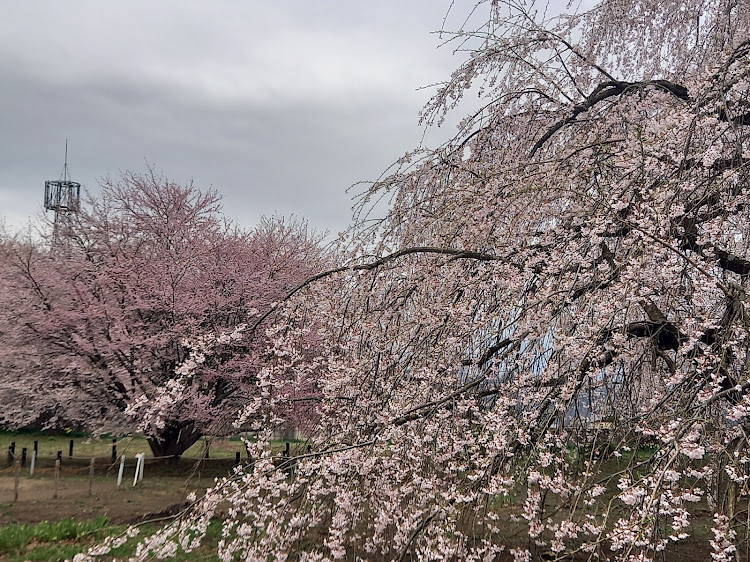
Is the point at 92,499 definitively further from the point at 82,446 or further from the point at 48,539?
the point at 82,446

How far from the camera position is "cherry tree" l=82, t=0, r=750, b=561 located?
83.4 inches

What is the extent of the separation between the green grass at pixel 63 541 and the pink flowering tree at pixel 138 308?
3150mm

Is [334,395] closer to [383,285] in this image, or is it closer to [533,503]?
[383,285]

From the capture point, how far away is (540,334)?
237cm

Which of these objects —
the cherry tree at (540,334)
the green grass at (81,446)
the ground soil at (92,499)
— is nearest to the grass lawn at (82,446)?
the green grass at (81,446)

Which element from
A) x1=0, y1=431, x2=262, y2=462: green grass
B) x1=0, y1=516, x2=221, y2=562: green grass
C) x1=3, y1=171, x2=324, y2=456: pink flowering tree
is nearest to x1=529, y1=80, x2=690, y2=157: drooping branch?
x1=0, y1=516, x2=221, y2=562: green grass

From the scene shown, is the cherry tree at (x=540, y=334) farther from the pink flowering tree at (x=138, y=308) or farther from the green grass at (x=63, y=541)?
the pink flowering tree at (x=138, y=308)

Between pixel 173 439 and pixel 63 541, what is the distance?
17.3 feet

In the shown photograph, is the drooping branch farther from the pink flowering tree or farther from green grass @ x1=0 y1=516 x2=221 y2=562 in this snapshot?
the pink flowering tree

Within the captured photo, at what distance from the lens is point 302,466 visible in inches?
103

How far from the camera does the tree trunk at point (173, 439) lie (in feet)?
33.1

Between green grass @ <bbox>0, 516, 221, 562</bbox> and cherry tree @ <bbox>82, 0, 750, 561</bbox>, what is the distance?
9.57 feet

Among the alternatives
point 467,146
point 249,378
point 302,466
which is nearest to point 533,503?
point 302,466

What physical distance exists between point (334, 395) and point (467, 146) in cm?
198
